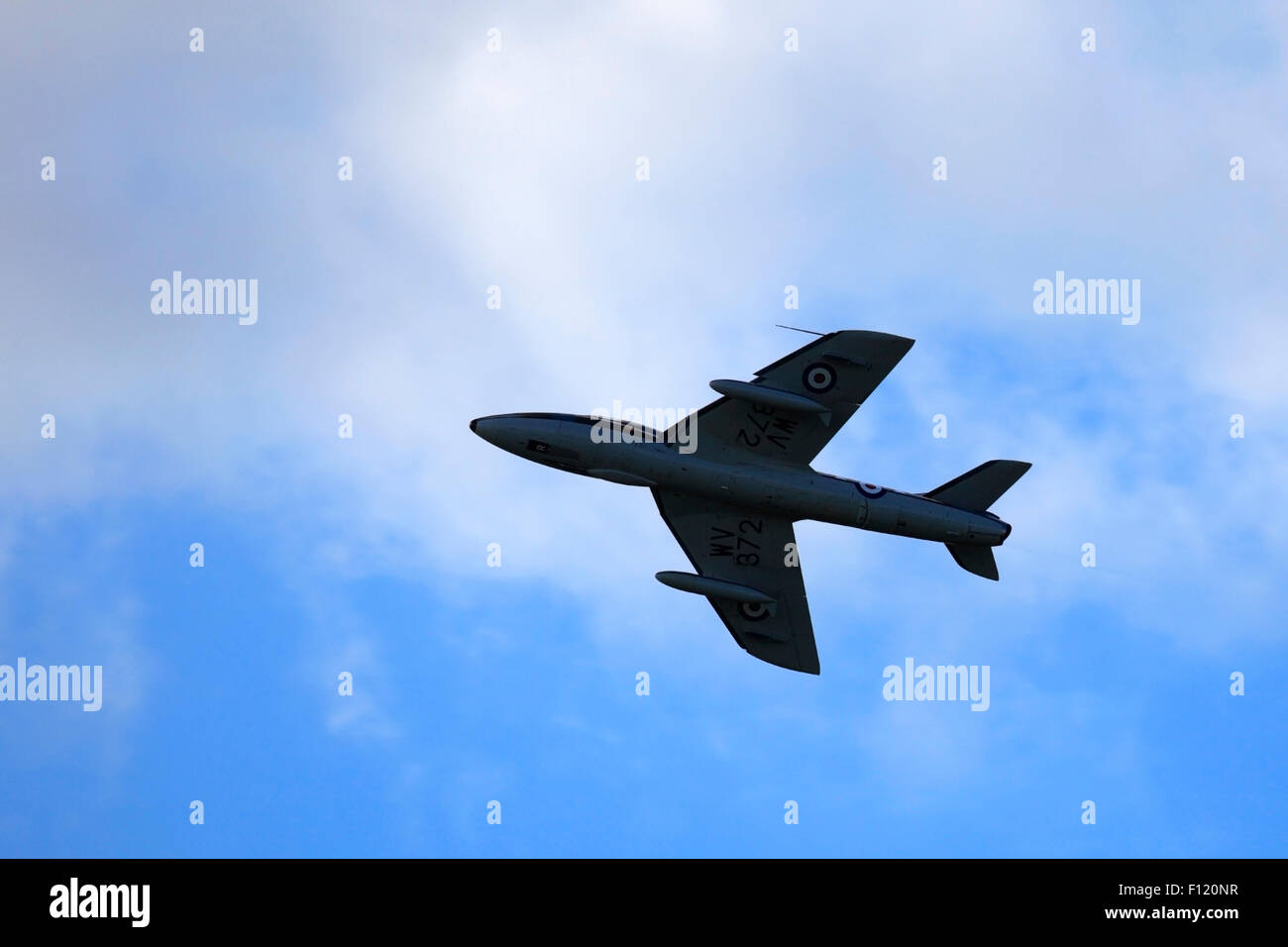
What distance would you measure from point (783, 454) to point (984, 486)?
817 cm

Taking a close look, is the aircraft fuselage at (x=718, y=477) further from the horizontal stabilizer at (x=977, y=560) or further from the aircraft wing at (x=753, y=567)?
the aircraft wing at (x=753, y=567)

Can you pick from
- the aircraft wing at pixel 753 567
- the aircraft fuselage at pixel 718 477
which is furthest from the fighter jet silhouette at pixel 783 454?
the aircraft wing at pixel 753 567

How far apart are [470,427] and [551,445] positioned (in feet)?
11.5

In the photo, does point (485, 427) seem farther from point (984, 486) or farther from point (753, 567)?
point (984, 486)

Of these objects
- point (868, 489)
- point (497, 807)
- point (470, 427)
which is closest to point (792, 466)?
point (868, 489)

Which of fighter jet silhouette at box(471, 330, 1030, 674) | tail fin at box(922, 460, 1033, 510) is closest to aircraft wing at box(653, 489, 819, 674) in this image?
fighter jet silhouette at box(471, 330, 1030, 674)

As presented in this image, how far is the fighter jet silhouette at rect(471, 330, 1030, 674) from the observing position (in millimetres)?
56031

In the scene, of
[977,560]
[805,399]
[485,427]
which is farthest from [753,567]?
[485,427]

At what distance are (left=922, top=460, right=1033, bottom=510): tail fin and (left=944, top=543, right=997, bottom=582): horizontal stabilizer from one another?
0.09 m

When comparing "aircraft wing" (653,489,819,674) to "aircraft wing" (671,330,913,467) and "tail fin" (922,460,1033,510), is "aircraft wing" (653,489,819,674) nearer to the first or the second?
"aircraft wing" (671,330,913,467)

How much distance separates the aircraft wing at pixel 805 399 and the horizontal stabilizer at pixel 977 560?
6.97m

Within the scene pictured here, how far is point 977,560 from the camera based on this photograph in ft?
186

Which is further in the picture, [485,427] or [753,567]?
[753,567]

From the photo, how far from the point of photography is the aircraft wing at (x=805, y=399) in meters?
56.4
